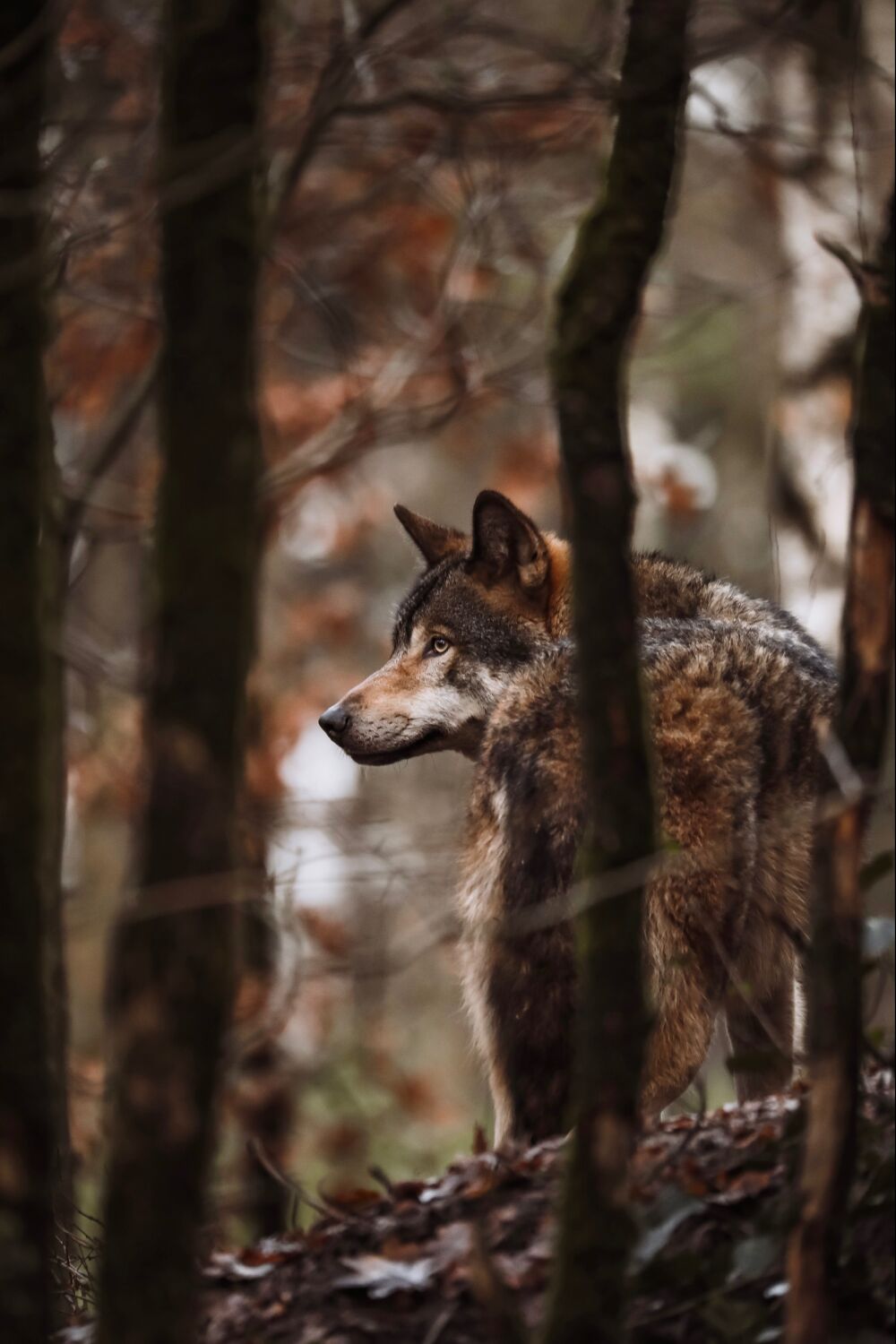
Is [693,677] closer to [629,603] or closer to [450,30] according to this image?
[629,603]

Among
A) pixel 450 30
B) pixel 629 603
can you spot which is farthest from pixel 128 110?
pixel 629 603

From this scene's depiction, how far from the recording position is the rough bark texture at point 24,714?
3.14 m

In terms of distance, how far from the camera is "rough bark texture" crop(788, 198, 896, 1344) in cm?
287

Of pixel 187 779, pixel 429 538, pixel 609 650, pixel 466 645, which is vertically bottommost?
pixel 187 779

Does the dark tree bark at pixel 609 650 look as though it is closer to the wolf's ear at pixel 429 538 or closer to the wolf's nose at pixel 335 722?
the wolf's nose at pixel 335 722

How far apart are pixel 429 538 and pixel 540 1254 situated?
3.95 m

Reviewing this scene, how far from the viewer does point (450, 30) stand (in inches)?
298

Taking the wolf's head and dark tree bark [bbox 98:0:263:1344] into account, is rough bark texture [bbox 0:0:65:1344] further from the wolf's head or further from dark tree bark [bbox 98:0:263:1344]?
the wolf's head

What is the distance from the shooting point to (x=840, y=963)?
2.92 metres

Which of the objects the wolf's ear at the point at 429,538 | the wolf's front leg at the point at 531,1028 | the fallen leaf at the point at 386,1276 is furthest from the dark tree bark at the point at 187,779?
the wolf's ear at the point at 429,538

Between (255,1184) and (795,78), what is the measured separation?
7.72m

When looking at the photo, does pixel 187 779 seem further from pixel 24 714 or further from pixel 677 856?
pixel 677 856

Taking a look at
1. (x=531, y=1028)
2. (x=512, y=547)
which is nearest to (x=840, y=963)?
(x=531, y=1028)

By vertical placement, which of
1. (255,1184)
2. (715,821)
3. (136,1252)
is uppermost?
(715,821)
